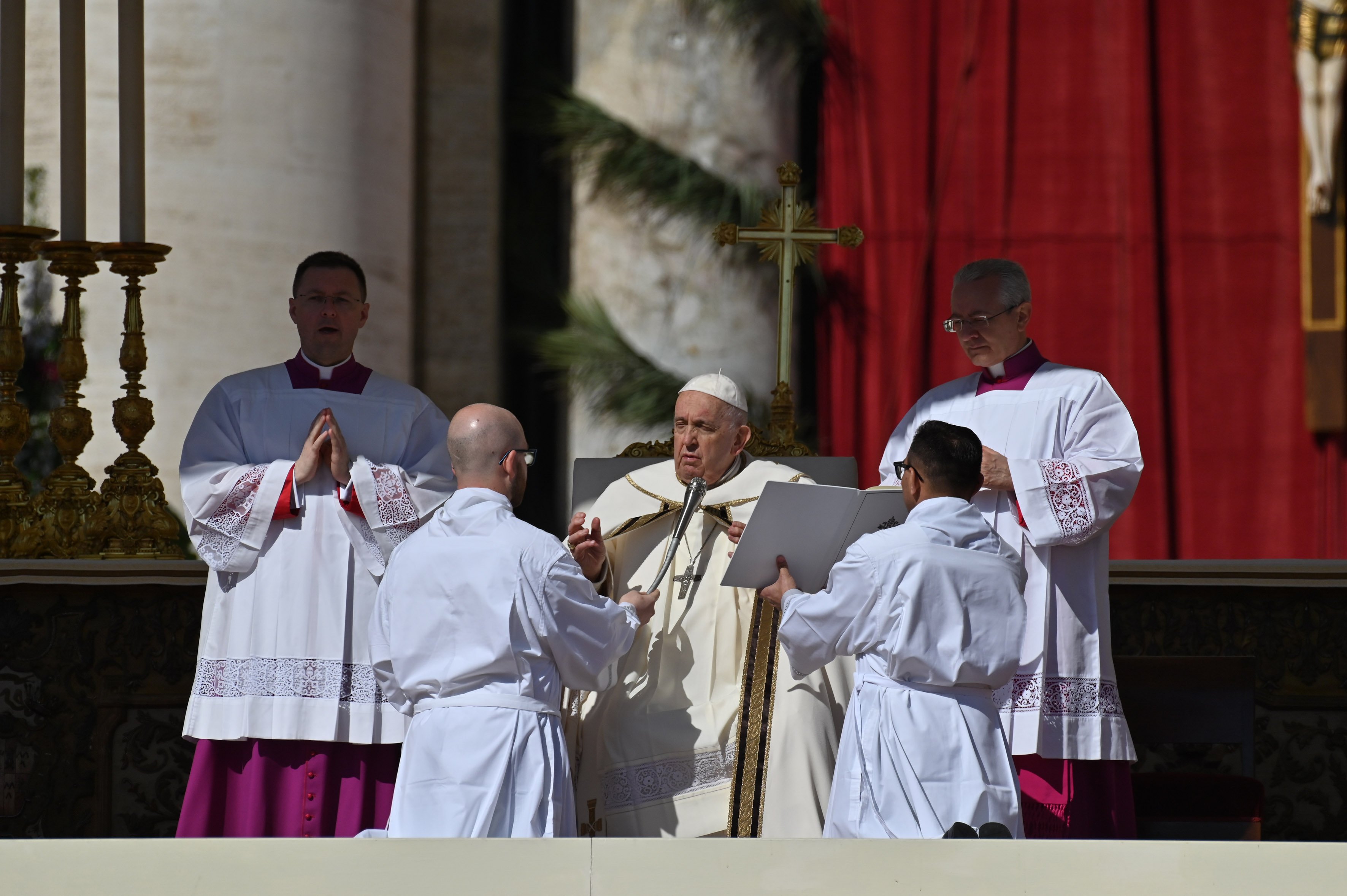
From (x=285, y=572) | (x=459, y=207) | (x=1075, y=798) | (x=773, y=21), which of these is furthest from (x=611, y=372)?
(x=1075, y=798)

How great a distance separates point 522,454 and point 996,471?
1296 mm

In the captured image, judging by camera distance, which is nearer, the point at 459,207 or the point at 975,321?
the point at 975,321

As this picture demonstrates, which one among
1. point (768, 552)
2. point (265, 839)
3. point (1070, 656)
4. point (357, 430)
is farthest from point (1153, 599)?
point (265, 839)

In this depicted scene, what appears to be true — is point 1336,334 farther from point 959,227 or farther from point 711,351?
point 711,351

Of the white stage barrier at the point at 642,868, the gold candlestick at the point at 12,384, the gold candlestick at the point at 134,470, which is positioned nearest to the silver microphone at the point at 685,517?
the white stage barrier at the point at 642,868

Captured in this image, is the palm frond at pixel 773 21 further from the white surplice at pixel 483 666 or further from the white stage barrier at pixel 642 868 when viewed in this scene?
the white stage barrier at pixel 642 868

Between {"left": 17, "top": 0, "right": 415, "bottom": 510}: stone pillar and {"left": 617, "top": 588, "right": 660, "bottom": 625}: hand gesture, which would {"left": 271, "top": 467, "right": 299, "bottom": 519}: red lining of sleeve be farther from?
{"left": 17, "top": 0, "right": 415, "bottom": 510}: stone pillar

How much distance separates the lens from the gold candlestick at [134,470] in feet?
18.5

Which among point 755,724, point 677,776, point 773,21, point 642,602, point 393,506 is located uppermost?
point 773,21

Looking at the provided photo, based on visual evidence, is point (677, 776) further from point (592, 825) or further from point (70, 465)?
point (70, 465)

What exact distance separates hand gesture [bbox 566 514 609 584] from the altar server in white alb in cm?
88

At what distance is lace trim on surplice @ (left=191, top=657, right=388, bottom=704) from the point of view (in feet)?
15.0

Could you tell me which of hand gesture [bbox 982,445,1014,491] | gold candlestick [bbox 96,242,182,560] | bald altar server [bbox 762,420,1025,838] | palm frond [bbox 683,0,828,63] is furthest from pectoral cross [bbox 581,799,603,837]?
palm frond [bbox 683,0,828,63]

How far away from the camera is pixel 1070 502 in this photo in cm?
453
